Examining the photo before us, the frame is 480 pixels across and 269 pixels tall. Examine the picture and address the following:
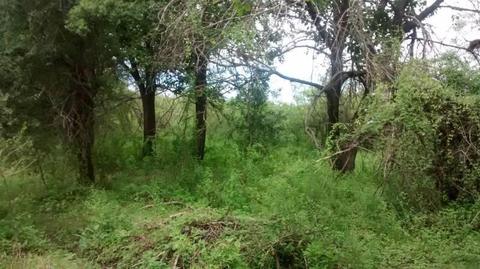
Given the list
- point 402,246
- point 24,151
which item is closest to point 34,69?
point 24,151

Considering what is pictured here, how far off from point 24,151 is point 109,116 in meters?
3.66

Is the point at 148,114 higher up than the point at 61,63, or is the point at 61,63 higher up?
the point at 61,63

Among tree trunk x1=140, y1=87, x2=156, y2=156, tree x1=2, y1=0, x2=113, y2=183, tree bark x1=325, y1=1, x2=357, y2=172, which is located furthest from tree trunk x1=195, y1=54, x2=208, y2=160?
tree bark x1=325, y1=1, x2=357, y2=172

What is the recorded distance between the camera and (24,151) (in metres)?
10.3

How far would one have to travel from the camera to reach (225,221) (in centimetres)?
830

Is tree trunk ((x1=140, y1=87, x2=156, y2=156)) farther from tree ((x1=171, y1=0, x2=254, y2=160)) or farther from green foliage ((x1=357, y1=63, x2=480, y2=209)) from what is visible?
green foliage ((x1=357, y1=63, x2=480, y2=209))

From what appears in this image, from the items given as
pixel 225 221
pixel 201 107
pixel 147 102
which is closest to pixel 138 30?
pixel 201 107

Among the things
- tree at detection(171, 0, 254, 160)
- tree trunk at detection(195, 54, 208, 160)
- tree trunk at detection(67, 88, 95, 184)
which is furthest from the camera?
tree trunk at detection(195, 54, 208, 160)

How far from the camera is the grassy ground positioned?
7.55 m

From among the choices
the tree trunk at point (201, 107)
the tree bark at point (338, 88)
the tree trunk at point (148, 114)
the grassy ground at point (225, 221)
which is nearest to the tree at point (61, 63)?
the grassy ground at point (225, 221)

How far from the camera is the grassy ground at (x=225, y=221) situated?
755 centimetres

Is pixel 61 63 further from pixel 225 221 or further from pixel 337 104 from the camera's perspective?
pixel 337 104

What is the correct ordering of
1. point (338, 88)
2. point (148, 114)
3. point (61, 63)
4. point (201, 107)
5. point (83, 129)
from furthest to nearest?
point (148, 114) → point (201, 107) → point (338, 88) → point (83, 129) → point (61, 63)

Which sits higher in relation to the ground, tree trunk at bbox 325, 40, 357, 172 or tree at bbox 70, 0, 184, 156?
tree at bbox 70, 0, 184, 156
